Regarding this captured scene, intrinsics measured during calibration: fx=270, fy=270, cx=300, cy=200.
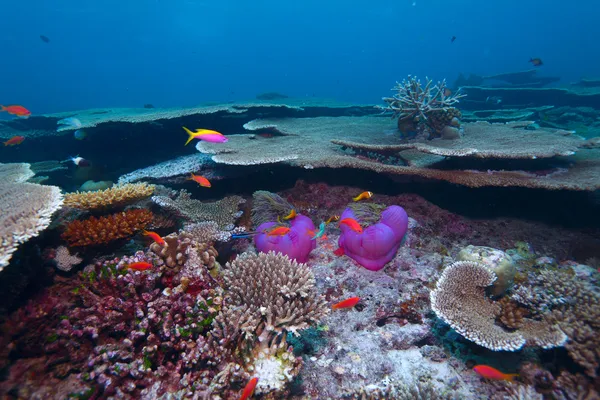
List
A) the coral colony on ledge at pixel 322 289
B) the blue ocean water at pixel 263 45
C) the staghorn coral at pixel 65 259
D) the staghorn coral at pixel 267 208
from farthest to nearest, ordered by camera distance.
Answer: the blue ocean water at pixel 263 45 < the staghorn coral at pixel 267 208 < the staghorn coral at pixel 65 259 < the coral colony on ledge at pixel 322 289

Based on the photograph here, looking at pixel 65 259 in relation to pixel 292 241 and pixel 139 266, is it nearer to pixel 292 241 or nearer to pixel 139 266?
pixel 139 266

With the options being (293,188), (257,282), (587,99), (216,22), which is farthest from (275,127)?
(216,22)

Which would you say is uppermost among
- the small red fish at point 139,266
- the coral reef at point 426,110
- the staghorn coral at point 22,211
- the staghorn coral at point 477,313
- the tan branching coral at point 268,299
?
the coral reef at point 426,110

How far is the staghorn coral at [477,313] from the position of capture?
2.61 m

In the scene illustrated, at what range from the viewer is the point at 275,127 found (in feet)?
25.2

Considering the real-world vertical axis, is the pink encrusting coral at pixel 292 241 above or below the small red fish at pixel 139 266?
below

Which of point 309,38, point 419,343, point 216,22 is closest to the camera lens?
point 419,343

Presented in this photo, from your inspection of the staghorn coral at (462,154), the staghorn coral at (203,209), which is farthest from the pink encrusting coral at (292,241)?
the staghorn coral at (462,154)

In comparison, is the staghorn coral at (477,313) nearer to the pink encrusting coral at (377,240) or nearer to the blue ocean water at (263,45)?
the pink encrusting coral at (377,240)

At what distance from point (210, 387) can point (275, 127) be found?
21.4ft

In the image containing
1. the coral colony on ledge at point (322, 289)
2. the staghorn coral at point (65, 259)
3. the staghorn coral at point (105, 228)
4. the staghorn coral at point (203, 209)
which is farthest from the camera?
the staghorn coral at point (203, 209)

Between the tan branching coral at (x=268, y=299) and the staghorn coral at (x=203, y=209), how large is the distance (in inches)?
69.6

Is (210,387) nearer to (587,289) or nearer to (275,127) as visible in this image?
(587,289)

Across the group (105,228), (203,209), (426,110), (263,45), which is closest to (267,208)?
(203,209)
